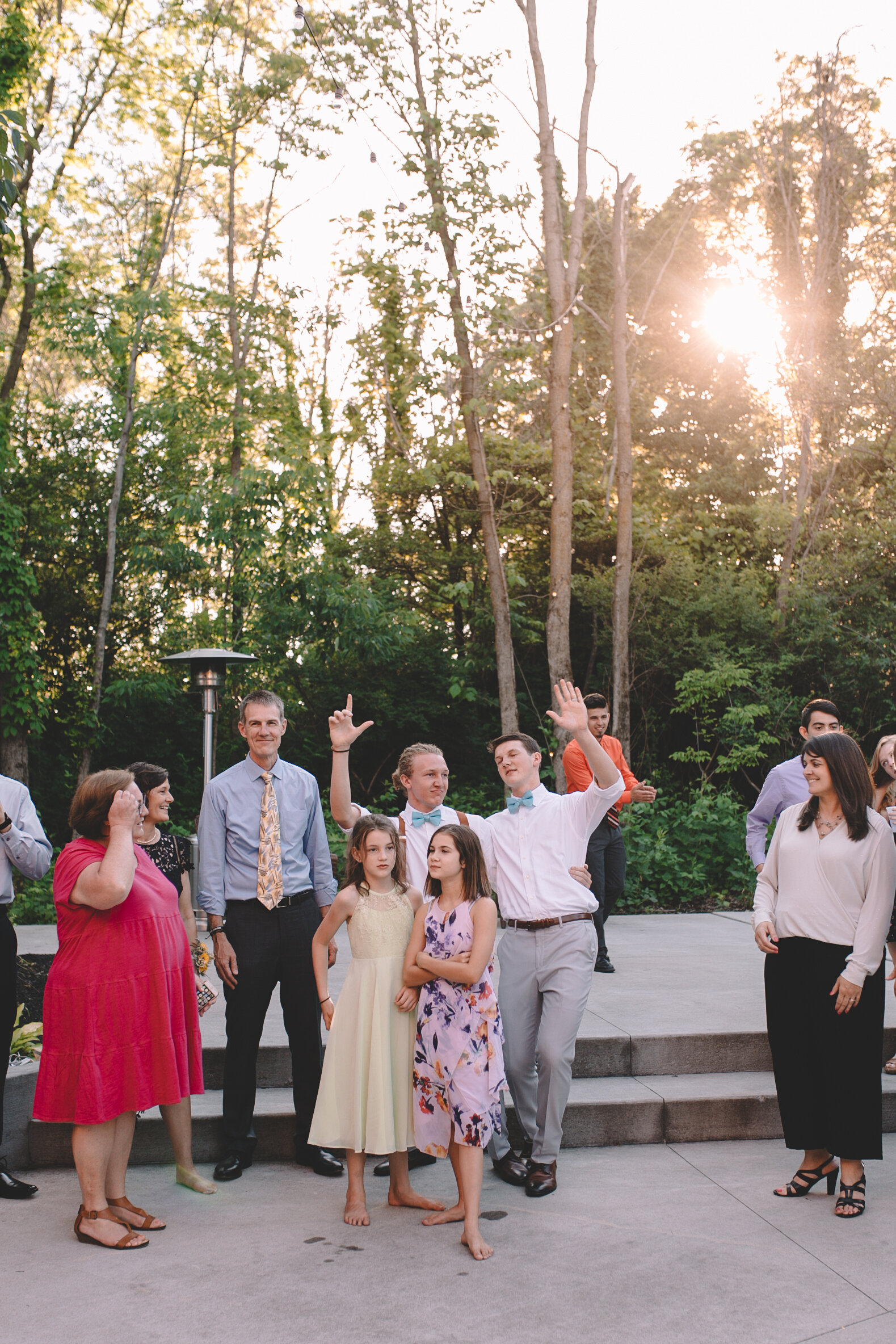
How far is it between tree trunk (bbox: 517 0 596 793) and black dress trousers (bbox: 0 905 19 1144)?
9600mm

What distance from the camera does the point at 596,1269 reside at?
3.49m

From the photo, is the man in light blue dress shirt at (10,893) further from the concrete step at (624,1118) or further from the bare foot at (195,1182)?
the bare foot at (195,1182)

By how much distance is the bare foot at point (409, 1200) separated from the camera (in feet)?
13.0

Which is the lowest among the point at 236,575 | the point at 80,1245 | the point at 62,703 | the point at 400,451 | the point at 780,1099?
the point at 80,1245

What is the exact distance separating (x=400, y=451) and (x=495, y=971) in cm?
1206

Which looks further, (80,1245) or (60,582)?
(60,582)

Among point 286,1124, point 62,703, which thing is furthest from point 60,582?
point 286,1124

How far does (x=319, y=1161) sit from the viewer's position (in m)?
4.44

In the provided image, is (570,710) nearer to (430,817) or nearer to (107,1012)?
(430,817)

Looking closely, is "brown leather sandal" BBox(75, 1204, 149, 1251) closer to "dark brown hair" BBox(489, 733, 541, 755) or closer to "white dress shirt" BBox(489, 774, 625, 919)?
"white dress shirt" BBox(489, 774, 625, 919)

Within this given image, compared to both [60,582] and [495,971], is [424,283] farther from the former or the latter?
[495,971]

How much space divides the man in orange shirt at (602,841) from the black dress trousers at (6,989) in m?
3.60

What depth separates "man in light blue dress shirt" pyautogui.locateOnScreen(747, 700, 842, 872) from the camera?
5.25 metres

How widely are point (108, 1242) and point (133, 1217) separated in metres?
0.16
